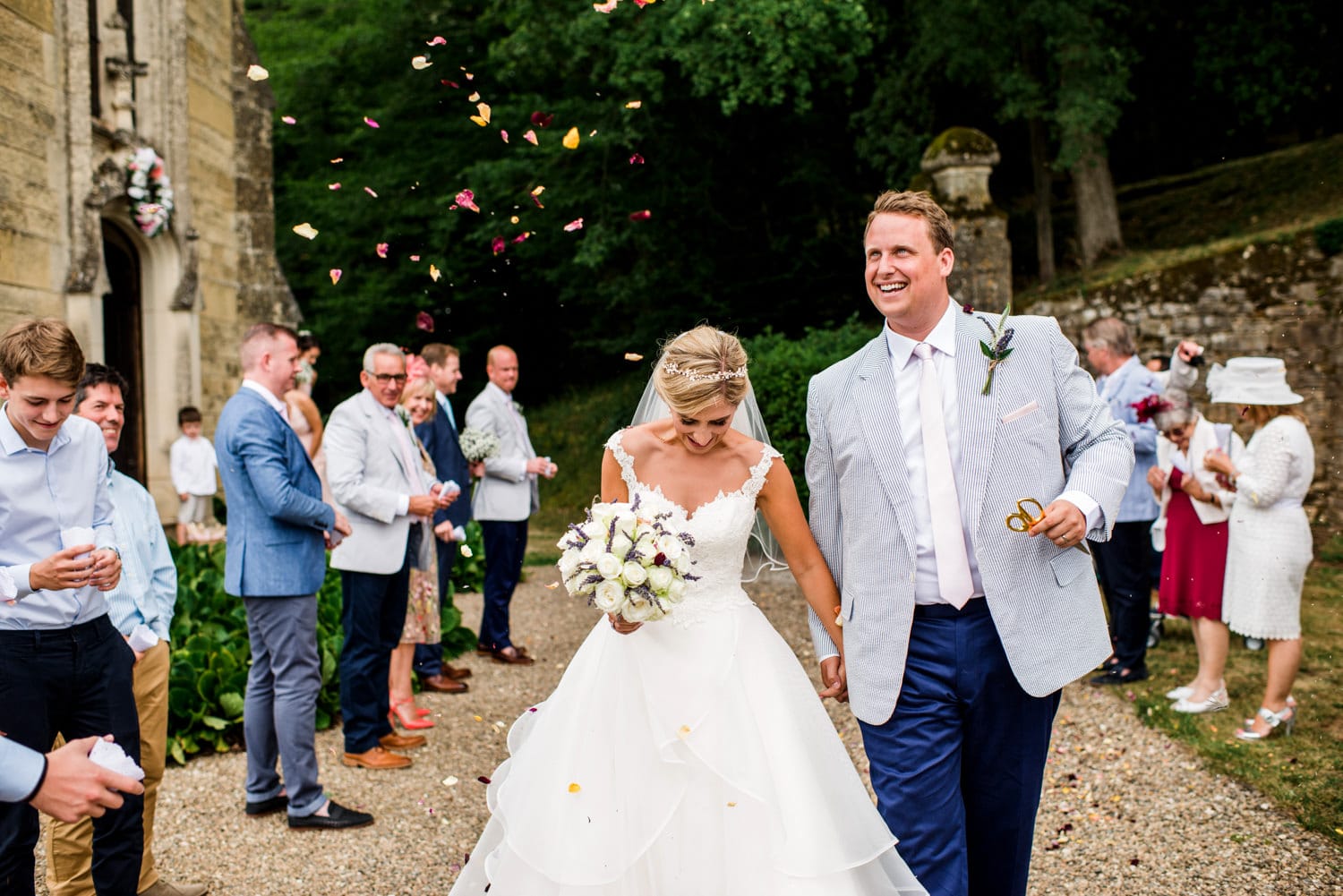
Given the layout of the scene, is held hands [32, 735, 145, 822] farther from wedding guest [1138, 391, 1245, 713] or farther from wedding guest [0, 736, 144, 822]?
wedding guest [1138, 391, 1245, 713]

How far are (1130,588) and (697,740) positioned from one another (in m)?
5.07

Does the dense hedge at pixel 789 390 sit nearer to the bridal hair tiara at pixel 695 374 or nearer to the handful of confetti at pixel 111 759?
the bridal hair tiara at pixel 695 374

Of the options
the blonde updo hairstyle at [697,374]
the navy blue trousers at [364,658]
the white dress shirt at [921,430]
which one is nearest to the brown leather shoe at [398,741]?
the navy blue trousers at [364,658]

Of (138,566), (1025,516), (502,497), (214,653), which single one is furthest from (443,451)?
(1025,516)

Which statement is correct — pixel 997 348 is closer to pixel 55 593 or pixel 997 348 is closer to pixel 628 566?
pixel 628 566

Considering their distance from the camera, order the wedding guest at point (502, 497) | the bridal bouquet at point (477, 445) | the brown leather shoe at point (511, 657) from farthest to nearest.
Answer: the brown leather shoe at point (511, 657)
the wedding guest at point (502, 497)
the bridal bouquet at point (477, 445)

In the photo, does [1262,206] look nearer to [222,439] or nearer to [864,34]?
[864,34]

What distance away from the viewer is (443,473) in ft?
25.5

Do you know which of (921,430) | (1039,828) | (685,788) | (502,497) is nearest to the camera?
Answer: (921,430)

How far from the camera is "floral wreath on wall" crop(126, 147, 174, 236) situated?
12344 mm

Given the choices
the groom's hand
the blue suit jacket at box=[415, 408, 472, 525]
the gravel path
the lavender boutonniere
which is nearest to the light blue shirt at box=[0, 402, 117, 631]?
the gravel path

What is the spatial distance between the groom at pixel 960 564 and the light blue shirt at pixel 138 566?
2.71 meters

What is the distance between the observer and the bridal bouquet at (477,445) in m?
8.16

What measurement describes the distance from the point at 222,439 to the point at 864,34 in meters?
16.0
